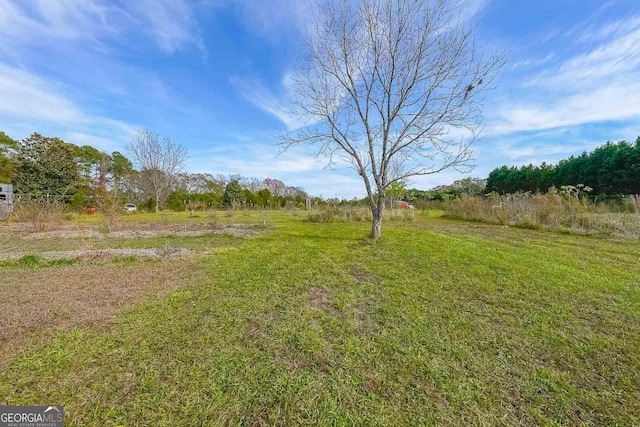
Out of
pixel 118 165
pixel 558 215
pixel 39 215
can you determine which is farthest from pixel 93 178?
pixel 558 215

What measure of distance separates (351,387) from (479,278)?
3.00 metres

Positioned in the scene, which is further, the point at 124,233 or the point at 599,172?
the point at 599,172

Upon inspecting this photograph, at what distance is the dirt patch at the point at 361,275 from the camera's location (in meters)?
3.80

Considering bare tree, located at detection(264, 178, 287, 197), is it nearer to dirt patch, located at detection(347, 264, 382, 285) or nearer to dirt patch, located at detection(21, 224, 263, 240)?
dirt patch, located at detection(21, 224, 263, 240)

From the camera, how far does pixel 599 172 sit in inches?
781

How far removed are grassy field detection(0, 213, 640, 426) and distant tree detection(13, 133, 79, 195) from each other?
24.8 m

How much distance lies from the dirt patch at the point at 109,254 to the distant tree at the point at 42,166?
2020cm

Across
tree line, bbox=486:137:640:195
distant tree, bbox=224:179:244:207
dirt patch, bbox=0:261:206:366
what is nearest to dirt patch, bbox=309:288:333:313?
dirt patch, bbox=0:261:206:366

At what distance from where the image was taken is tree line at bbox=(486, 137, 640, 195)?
17.7 m

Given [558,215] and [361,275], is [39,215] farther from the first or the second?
[558,215]

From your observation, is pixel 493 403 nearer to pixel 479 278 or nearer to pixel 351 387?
pixel 351 387

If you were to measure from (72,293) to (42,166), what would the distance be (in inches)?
1046

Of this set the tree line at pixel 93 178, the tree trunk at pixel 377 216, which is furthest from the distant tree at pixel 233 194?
the tree trunk at pixel 377 216

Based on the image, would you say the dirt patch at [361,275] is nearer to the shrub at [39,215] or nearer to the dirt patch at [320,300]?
the dirt patch at [320,300]
